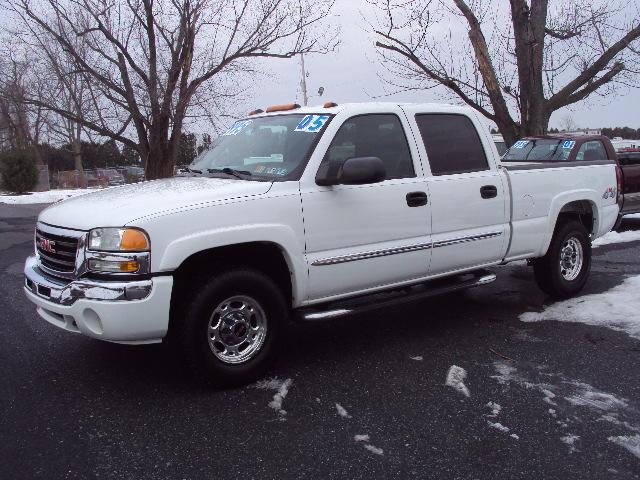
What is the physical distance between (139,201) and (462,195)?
2624 millimetres

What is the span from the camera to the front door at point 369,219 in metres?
4.18

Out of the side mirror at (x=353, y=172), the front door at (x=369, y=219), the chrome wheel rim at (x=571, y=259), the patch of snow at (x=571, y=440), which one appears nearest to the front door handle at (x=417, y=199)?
the front door at (x=369, y=219)

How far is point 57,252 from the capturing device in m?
3.89

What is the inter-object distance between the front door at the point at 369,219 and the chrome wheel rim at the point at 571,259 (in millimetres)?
2163

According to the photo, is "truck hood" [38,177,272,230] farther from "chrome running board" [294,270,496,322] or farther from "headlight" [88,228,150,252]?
"chrome running board" [294,270,496,322]

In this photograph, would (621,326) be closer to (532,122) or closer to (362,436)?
(362,436)

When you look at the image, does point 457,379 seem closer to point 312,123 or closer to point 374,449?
point 374,449

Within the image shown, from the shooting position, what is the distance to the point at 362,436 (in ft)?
10.9

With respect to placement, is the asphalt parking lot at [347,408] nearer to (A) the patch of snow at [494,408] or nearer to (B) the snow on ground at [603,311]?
(A) the patch of snow at [494,408]

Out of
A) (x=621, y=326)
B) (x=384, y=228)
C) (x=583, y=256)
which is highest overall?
(x=384, y=228)

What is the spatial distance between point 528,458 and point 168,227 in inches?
93.7

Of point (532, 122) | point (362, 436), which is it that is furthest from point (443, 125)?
point (532, 122)

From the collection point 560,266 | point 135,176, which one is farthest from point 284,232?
point 135,176

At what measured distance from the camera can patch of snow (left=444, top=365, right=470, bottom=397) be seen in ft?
13.0
